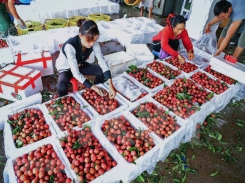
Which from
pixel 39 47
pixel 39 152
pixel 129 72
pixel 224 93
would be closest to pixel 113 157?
pixel 39 152

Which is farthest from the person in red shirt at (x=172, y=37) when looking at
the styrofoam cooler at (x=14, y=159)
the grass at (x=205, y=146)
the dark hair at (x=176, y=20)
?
the styrofoam cooler at (x=14, y=159)

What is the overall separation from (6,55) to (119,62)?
1992 mm

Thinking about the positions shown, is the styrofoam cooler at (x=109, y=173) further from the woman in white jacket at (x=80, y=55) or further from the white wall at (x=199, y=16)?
the white wall at (x=199, y=16)

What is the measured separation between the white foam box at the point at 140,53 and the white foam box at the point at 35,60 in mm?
1530

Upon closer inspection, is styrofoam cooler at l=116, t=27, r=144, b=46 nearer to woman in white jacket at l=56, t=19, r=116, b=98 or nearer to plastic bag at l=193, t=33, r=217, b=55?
plastic bag at l=193, t=33, r=217, b=55

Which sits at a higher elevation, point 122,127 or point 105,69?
point 105,69

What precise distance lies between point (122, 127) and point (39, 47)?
2485 millimetres

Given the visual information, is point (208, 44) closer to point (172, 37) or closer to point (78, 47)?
point (172, 37)

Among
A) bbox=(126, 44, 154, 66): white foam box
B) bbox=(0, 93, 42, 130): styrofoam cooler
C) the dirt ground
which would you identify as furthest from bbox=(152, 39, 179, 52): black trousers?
bbox=(0, 93, 42, 130): styrofoam cooler

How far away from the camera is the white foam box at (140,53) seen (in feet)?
12.7

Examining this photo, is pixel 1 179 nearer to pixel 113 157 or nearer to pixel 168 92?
pixel 113 157

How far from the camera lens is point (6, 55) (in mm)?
3660

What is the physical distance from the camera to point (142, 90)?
2879mm

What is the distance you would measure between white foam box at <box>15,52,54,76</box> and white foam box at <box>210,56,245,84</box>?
2.71 meters
